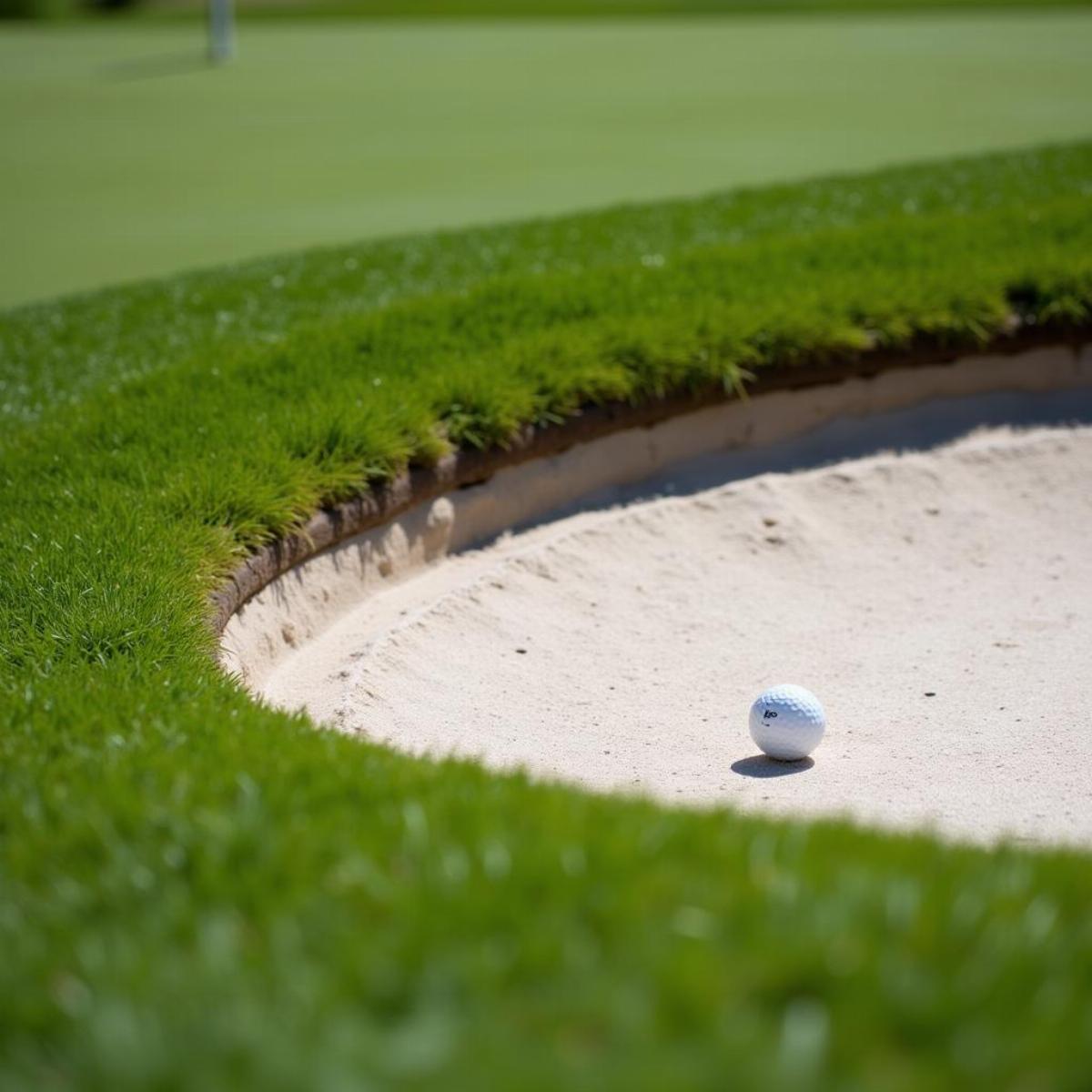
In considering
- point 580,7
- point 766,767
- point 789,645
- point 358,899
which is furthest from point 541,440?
point 580,7

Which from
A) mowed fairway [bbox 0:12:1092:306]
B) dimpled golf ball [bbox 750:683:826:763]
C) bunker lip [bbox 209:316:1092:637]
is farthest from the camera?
mowed fairway [bbox 0:12:1092:306]

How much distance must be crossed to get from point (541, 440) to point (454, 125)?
983 centimetres

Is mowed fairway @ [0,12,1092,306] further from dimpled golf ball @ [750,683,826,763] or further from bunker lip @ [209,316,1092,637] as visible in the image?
dimpled golf ball @ [750,683,826,763]

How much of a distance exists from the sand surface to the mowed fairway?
513cm

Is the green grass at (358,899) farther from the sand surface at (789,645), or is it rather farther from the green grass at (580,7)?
the green grass at (580,7)

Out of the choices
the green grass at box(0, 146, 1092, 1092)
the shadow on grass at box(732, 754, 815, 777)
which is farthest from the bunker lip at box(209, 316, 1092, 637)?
the shadow on grass at box(732, 754, 815, 777)

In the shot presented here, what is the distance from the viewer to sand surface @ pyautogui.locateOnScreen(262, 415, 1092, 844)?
14.0 feet

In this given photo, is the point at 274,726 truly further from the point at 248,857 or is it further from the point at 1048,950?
the point at 1048,950

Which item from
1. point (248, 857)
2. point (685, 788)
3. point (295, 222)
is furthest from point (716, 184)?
point (248, 857)

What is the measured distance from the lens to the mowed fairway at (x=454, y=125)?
11078 millimetres

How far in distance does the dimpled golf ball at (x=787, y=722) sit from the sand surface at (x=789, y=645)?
91 mm

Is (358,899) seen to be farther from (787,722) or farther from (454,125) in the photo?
(454,125)

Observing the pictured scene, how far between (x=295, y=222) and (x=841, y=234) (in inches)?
186

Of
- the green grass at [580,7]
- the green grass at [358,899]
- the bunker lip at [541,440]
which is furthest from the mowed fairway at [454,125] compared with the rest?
the green grass at [358,899]
